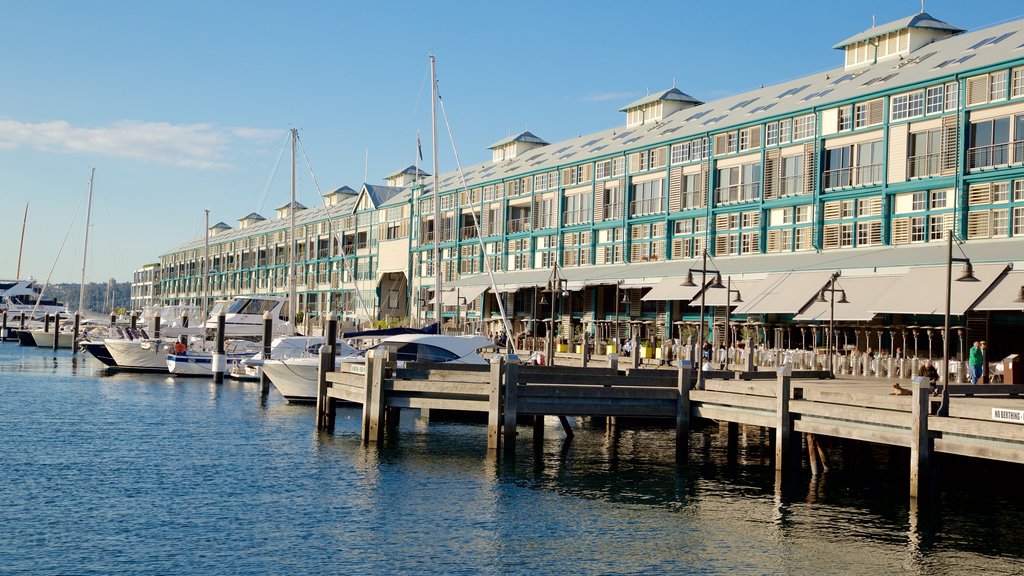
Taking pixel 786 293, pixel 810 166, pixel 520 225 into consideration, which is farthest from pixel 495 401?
pixel 520 225

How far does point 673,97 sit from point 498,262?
61.5 feet

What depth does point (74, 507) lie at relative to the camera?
942 inches

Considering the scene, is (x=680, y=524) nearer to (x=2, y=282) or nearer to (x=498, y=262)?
(x=498, y=262)

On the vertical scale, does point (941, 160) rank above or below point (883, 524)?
above

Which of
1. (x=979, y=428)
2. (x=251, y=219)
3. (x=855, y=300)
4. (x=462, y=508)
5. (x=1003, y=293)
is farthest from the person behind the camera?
(x=251, y=219)

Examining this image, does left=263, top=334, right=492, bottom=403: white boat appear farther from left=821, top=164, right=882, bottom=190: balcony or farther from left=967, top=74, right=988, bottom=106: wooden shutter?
left=967, top=74, right=988, bottom=106: wooden shutter

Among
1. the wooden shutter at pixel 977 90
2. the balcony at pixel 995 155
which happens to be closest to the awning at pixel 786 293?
the balcony at pixel 995 155

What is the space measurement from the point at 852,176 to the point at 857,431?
33150 millimetres

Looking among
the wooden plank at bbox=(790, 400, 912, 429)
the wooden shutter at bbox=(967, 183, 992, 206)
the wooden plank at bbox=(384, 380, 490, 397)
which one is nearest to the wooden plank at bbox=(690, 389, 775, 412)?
the wooden plank at bbox=(790, 400, 912, 429)

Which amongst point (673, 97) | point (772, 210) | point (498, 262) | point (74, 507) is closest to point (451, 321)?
point (498, 262)

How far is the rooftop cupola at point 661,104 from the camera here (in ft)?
262

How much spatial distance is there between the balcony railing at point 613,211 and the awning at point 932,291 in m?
26.4

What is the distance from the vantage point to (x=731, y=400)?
28.4 meters

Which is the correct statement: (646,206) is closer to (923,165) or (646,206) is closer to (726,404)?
(923,165)
